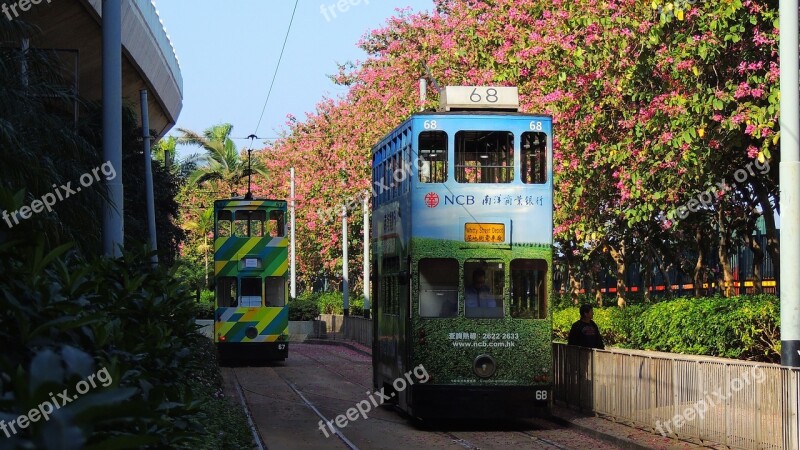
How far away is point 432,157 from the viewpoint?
19.5 m

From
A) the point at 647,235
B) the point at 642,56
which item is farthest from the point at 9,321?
the point at 647,235

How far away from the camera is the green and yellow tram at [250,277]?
3631 cm

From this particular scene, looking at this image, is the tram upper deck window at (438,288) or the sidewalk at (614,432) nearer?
the sidewalk at (614,432)

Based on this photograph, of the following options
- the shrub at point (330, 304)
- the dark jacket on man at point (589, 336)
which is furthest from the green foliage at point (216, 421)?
the shrub at point (330, 304)

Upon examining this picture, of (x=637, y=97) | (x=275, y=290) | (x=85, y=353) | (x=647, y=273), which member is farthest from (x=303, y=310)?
(x=85, y=353)

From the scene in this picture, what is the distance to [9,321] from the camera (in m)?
5.03

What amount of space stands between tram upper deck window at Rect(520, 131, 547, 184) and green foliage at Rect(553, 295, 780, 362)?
481 centimetres

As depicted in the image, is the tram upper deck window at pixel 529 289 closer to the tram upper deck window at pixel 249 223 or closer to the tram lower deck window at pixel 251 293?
the tram upper deck window at pixel 249 223

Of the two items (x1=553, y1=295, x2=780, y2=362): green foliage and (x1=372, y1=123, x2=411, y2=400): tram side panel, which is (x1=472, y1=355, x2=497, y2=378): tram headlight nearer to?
(x1=372, y1=123, x2=411, y2=400): tram side panel

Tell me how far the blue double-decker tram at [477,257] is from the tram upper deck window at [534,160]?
15 mm

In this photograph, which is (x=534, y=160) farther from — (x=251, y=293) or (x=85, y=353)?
(x=251, y=293)

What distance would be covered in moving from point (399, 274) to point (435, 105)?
20.9m

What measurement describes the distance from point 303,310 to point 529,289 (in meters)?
43.6
